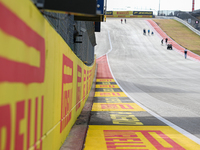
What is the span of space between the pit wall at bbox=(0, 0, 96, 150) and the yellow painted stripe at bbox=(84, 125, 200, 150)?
1.52 metres

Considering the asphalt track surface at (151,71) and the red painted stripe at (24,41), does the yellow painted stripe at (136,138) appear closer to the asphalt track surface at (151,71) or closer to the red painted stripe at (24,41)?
the asphalt track surface at (151,71)

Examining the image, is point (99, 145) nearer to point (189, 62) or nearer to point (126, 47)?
point (189, 62)

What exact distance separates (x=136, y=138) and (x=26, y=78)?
12.0 feet

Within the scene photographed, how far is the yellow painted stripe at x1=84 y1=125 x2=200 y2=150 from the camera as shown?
4.99 m

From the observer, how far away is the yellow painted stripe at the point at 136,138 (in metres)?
4.99

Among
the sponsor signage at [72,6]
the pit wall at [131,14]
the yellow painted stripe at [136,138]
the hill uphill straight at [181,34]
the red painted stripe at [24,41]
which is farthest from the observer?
the pit wall at [131,14]

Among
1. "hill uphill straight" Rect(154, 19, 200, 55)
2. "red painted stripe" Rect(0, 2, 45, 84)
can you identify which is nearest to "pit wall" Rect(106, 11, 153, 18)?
"hill uphill straight" Rect(154, 19, 200, 55)

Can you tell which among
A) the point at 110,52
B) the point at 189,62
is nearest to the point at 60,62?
the point at 189,62

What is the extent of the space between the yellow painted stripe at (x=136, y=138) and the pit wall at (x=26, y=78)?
1.52m

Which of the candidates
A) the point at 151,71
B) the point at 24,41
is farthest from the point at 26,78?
the point at 151,71

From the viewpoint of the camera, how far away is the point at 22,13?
2.33m

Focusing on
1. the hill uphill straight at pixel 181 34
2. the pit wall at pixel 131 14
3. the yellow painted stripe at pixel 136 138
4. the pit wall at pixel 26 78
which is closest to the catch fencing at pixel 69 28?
the pit wall at pixel 26 78

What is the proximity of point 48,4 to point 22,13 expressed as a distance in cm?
62

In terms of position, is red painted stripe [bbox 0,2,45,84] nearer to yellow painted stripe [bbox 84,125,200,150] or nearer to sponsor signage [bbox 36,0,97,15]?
sponsor signage [bbox 36,0,97,15]
